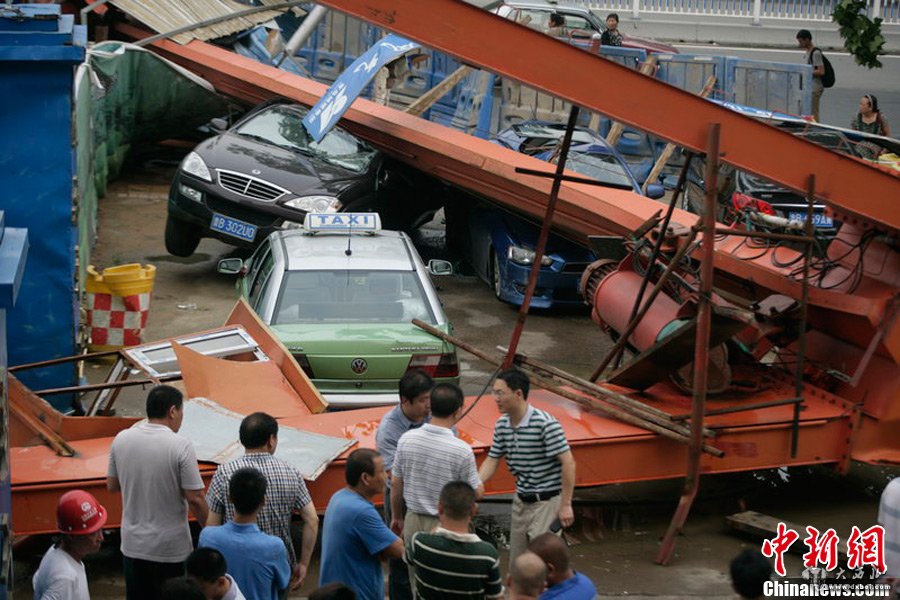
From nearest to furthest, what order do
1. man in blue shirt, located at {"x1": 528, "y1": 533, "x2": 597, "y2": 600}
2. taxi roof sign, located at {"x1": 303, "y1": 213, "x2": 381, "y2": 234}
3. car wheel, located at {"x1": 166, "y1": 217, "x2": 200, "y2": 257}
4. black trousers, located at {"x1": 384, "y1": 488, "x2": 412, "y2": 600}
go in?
man in blue shirt, located at {"x1": 528, "y1": 533, "x2": 597, "y2": 600}, black trousers, located at {"x1": 384, "y1": 488, "x2": 412, "y2": 600}, taxi roof sign, located at {"x1": 303, "y1": 213, "x2": 381, "y2": 234}, car wheel, located at {"x1": 166, "y1": 217, "x2": 200, "y2": 257}

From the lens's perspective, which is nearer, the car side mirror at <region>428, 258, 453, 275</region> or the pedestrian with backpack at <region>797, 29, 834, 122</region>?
the car side mirror at <region>428, 258, 453, 275</region>

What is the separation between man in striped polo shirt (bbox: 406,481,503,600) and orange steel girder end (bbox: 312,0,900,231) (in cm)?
309

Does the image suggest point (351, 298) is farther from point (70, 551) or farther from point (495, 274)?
point (70, 551)

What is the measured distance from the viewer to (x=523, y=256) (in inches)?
527

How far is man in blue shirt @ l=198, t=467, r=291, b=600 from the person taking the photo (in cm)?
524

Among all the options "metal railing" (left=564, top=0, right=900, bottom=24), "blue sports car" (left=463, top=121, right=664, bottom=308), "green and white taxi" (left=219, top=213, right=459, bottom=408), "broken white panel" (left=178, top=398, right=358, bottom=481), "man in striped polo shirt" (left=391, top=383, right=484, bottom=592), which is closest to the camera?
"man in striped polo shirt" (left=391, top=383, right=484, bottom=592)

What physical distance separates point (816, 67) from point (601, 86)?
14400 mm

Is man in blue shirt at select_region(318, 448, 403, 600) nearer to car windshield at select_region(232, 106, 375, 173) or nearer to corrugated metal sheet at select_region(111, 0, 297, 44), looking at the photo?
car windshield at select_region(232, 106, 375, 173)

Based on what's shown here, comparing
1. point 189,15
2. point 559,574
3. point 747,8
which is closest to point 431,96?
point 189,15

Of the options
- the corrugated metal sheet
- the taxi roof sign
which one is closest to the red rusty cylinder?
the taxi roof sign

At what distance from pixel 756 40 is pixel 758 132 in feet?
76.8

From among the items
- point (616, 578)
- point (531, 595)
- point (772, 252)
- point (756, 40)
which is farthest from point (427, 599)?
point (756, 40)

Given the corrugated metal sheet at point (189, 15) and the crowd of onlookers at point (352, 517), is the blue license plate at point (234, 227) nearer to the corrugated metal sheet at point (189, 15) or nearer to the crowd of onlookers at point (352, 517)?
the corrugated metal sheet at point (189, 15)

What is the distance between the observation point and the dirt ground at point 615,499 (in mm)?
7484
